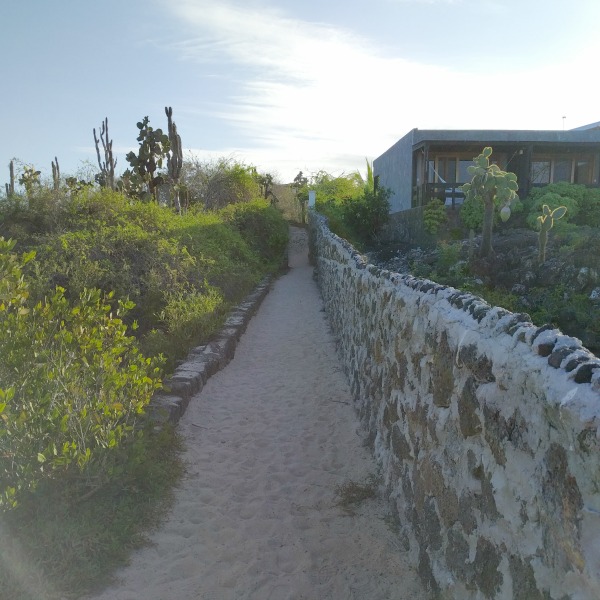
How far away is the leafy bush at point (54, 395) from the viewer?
3.33 metres

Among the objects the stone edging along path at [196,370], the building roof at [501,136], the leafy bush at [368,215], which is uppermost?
the building roof at [501,136]

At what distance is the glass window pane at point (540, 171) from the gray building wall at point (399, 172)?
446 centimetres

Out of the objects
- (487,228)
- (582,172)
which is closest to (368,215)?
(582,172)

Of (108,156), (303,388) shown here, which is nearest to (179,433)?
(303,388)

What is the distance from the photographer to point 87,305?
4496 millimetres

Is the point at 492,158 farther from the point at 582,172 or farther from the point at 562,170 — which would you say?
the point at 582,172

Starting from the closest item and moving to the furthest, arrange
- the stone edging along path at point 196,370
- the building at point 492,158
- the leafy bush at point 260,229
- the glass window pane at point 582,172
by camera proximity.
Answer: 1. the stone edging along path at point 196,370
2. the building at point 492,158
3. the leafy bush at point 260,229
4. the glass window pane at point 582,172

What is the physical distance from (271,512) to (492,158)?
59.9ft

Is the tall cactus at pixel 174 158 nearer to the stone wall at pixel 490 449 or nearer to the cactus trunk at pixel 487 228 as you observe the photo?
the cactus trunk at pixel 487 228

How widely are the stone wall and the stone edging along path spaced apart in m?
2.06

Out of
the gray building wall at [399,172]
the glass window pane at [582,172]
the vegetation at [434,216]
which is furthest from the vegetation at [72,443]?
the glass window pane at [582,172]

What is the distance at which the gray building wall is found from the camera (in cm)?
1998

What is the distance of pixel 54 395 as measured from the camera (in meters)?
3.46

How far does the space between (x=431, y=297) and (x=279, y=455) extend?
2.28 m
